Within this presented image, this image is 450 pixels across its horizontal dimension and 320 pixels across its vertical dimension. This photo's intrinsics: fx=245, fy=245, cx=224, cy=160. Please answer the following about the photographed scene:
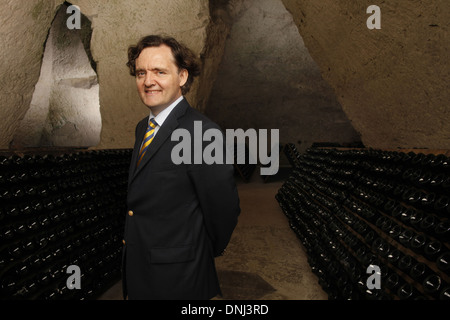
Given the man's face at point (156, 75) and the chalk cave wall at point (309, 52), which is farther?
the chalk cave wall at point (309, 52)

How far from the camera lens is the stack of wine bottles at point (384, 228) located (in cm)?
141

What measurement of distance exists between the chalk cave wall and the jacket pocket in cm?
301

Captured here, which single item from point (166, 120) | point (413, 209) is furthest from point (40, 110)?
point (413, 209)

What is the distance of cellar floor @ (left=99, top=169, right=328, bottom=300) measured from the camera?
224cm

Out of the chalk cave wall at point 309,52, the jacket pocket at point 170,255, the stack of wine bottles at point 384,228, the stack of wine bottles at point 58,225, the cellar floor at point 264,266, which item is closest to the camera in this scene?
the jacket pocket at point 170,255

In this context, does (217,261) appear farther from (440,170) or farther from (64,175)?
(440,170)

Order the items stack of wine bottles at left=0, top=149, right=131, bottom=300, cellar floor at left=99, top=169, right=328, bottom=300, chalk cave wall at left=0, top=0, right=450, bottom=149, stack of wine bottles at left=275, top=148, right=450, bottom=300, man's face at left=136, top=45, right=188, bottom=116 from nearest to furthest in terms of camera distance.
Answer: man's face at left=136, top=45, right=188, bottom=116 < stack of wine bottles at left=275, top=148, right=450, bottom=300 < stack of wine bottles at left=0, top=149, right=131, bottom=300 < cellar floor at left=99, top=169, right=328, bottom=300 < chalk cave wall at left=0, top=0, right=450, bottom=149

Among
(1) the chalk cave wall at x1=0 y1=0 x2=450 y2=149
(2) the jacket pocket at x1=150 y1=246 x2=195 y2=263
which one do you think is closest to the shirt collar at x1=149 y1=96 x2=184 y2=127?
(2) the jacket pocket at x1=150 y1=246 x2=195 y2=263

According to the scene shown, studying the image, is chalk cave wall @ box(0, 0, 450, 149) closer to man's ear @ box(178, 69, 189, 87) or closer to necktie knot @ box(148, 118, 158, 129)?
man's ear @ box(178, 69, 189, 87)

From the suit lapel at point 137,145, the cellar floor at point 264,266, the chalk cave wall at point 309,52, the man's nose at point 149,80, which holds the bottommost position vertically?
the cellar floor at point 264,266

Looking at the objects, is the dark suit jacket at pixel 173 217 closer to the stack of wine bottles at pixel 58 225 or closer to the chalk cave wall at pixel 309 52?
the stack of wine bottles at pixel 58 225

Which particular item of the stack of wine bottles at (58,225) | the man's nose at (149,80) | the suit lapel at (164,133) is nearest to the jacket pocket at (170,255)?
the suit lapel at (164,133)

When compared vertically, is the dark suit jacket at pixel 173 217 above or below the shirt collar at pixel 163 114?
below
